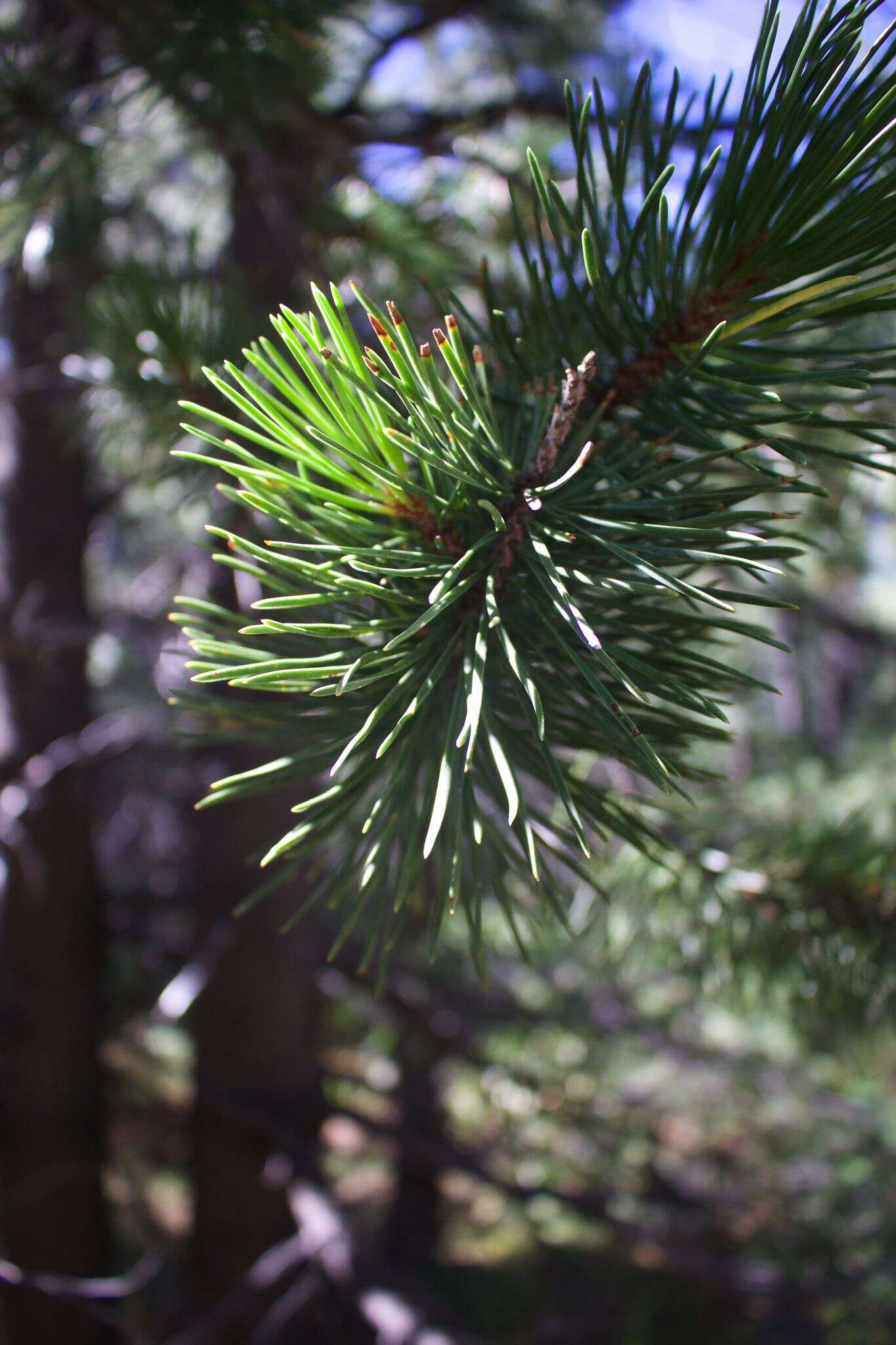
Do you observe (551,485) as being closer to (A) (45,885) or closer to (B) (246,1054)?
(B) (246,1054)

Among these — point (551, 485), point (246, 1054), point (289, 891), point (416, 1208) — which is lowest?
point (416, 1208)

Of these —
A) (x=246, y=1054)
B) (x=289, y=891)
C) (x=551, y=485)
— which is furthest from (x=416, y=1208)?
(x=551, y=485)

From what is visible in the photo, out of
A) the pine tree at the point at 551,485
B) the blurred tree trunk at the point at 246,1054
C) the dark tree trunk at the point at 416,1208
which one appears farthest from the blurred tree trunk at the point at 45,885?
the dark tree trunk at the point at 416,1208

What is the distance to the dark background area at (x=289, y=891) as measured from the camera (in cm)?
119

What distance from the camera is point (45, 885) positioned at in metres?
2.41

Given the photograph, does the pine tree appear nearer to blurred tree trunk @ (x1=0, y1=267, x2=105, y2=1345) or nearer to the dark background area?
the dark background area

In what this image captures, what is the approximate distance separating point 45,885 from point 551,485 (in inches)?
90.1

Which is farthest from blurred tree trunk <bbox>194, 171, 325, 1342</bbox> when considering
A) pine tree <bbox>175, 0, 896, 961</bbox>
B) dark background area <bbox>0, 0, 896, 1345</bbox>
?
pine tree <bbox>175, 0, 896, 961</bbox>

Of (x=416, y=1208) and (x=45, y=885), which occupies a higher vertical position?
(x=45, y=885)

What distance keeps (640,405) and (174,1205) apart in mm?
6270

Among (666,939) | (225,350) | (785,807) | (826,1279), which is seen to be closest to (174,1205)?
(826,1279)

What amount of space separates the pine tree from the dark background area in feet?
0.68

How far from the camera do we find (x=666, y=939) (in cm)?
125

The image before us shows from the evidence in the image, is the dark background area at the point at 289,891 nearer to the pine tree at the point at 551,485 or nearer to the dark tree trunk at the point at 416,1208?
the dark tree trunk at the point at 416,1208
